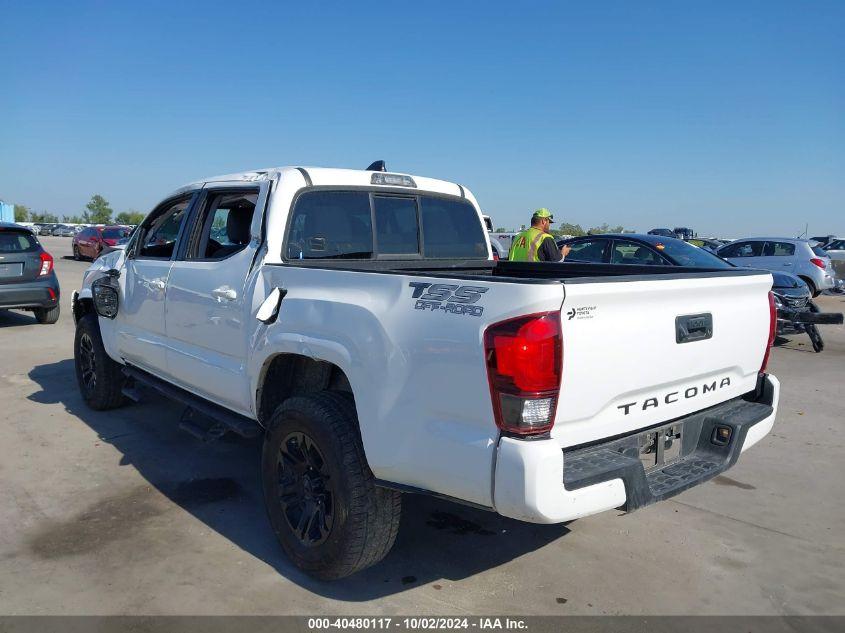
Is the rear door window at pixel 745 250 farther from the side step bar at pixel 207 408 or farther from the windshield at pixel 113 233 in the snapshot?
the windshield at pixel 113 233

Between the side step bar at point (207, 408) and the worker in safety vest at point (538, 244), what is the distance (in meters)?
4.47

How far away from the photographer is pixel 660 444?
3.04 m

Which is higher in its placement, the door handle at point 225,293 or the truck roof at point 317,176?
the truck roof at point 317,176

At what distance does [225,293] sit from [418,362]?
168 cm

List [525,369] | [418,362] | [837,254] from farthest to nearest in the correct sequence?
1. [837,254]
2. [418,362]
3. [525,369]

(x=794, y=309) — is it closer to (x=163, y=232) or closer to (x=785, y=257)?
(x=785, y=257)

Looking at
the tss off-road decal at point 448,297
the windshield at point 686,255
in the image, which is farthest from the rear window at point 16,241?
the tss off-road decal at point 448,297

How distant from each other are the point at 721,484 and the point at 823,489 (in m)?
0.68

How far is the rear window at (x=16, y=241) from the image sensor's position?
10.2m

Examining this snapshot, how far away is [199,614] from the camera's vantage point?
301 cm

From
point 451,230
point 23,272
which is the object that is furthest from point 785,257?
point 23,272

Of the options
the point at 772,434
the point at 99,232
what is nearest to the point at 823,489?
the point at 772,434

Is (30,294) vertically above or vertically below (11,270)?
below

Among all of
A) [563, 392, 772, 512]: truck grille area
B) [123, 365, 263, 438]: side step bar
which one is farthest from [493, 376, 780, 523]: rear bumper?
[123, 365, 263, 438]: side step bar
